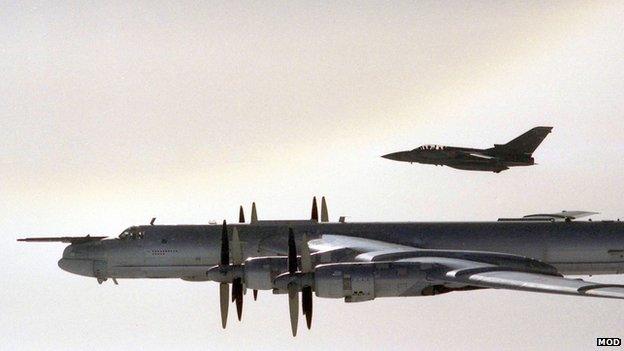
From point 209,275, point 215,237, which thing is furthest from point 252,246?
point 209,275

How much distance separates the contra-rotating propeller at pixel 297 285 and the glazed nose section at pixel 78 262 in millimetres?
15768

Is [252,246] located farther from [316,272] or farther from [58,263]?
[316,272]

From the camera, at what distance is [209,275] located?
41.5m

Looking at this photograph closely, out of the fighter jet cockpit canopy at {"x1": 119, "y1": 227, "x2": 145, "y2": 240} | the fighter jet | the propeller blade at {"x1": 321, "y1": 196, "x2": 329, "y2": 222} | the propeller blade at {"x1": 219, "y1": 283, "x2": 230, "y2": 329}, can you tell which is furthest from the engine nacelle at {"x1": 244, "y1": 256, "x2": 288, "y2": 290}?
the fighter jet

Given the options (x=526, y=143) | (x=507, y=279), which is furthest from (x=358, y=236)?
(x=526, y=143)

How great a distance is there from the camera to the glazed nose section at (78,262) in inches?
2008

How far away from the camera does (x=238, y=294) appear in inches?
1617

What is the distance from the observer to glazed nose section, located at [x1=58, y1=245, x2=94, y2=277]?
51.0 m

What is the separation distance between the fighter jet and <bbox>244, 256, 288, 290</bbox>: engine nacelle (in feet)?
154

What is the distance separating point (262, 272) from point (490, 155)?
48724 millimetres

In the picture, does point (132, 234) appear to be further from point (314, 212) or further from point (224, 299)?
point (224, 299)

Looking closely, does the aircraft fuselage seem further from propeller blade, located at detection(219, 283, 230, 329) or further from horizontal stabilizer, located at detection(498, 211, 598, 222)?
propeller blade, located at detection(219, 283, 230, 329)

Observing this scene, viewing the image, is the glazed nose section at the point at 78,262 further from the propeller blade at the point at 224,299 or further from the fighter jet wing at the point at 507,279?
the fighter jet wing at the point at 507,279

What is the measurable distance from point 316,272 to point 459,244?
15313 millimetres
